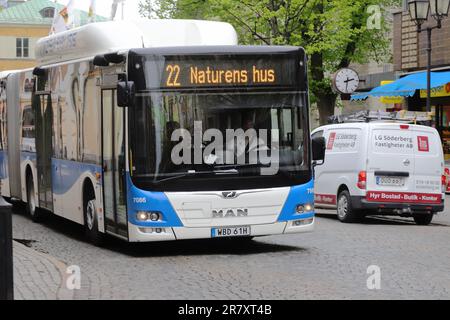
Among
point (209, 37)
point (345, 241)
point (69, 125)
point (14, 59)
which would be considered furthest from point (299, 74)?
point (14, 59)

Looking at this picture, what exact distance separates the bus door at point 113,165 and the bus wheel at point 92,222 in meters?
0.47

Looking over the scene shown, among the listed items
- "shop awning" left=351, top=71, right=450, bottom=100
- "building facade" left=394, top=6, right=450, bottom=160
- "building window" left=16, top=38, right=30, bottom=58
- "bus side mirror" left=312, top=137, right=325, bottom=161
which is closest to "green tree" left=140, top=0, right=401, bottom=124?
"building facade" left=394, top=6, right=450, bottom=160

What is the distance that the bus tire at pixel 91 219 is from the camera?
15172 millimetres

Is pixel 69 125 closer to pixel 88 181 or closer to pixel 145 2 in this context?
pixel 88 181

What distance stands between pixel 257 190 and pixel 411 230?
5722 millimetres

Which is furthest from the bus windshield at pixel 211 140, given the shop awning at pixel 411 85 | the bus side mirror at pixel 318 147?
the shop awning at pixel 411 85

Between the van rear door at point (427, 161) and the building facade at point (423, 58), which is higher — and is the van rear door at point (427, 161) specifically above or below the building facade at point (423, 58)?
below

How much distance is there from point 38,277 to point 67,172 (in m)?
6.10

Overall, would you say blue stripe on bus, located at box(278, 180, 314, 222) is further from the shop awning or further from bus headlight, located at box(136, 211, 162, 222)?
the shop awning

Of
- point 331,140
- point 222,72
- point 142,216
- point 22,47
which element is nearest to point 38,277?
point 142,216

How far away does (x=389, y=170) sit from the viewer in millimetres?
20406

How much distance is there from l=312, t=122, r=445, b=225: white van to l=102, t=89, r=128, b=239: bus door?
273 inches

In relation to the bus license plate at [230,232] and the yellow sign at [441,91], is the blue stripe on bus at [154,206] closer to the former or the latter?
the bus license plate at [230,232]

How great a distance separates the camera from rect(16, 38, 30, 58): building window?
104 meters
